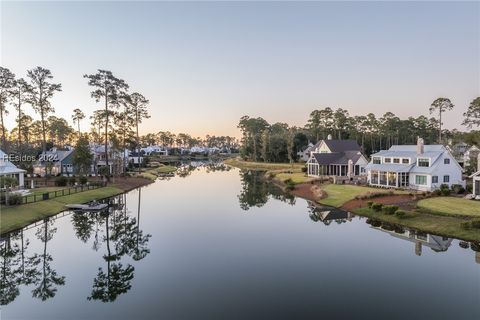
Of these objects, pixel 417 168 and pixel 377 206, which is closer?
pixel 377 206

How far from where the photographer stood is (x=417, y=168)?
146 feet

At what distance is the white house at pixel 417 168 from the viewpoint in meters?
42.8

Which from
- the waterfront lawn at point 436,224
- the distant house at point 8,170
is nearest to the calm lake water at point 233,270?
the waterfront lawn at point 436,224

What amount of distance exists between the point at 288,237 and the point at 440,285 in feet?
38.1

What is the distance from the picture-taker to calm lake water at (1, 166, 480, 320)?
1515 centimetres

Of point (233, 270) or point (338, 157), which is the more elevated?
point (338, 157)

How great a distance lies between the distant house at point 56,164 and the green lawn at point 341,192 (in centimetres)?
4424

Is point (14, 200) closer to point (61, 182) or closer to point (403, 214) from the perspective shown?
point (61, 182)

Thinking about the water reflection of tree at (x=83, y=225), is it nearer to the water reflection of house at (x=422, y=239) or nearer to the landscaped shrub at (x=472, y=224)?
the water reflection of house at (x=422, y=239)

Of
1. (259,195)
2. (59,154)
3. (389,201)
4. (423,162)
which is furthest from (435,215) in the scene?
(59,154)

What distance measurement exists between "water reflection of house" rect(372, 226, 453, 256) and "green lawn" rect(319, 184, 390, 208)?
38.7 feet

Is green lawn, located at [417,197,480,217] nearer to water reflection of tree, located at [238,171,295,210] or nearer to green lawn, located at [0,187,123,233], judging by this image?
water reflection of tree, located at [238,171,295,210]

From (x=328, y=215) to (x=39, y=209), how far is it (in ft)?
94.8

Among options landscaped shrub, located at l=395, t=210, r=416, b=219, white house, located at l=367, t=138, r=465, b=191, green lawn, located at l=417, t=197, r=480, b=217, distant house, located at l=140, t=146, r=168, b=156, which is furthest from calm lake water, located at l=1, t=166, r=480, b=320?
distant house, located at l=140, t=146, r=168, b=156
